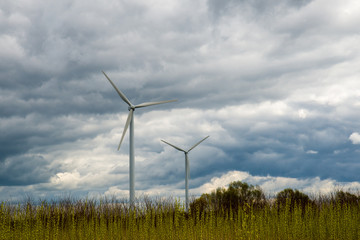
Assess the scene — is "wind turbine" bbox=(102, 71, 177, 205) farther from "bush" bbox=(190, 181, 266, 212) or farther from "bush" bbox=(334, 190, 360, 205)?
"bush" bbox=(334, 190, 360, 205)

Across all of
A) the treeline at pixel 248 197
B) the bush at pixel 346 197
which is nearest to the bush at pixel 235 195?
the treeline at pixel 248 197

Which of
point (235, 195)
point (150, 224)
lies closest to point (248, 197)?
point (235, 195)

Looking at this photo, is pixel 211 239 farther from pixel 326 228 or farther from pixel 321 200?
pixel 321 200

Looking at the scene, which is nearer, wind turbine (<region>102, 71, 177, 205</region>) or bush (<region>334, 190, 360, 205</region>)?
wind turbine (<region>102, 71, 177, 205</region>)

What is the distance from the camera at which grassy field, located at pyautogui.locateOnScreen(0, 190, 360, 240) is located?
25375 millimetres

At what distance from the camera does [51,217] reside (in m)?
33.6

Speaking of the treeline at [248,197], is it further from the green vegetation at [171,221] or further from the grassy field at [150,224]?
the grassy field at [150,224]

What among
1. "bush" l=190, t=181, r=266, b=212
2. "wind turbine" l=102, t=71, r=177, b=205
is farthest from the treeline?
"wind turbine" l=102, t=71, r=177, b=205

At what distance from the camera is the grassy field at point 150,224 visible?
83.3 ft

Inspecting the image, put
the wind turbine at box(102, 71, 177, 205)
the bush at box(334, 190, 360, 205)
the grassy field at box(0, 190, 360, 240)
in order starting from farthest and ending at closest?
the bush at box(334, 190, 360, 205), the wind turbine at box(102, 71, 177, 205), the grassy field at box(0, 190, 360, 240)

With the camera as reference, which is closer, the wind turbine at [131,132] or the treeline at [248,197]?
the wind turbine at [131,132]

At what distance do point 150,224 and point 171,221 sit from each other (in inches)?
254

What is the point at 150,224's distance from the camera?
30.2 m

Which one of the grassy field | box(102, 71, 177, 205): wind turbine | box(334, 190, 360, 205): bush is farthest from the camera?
box(334, 190, 360, 205): bush
